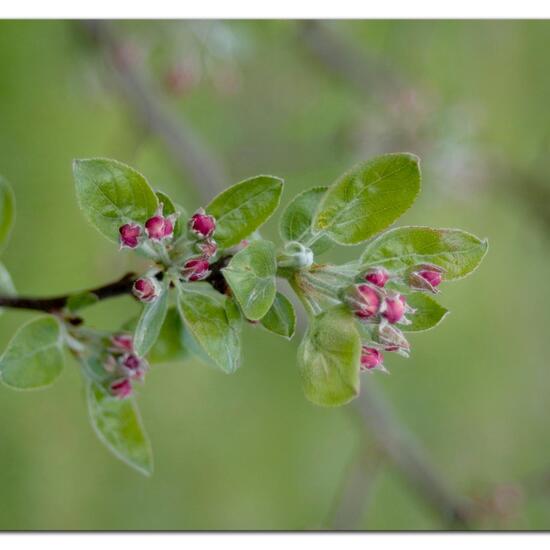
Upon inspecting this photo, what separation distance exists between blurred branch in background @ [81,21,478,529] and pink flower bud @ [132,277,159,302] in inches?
53.7

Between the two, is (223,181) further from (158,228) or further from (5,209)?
(158,228)

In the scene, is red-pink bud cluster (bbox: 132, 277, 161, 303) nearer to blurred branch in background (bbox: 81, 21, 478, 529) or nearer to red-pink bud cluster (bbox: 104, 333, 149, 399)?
red-pink bud cluster (bbox: 104, 333, 149, 399)

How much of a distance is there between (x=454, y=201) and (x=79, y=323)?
2.74 m

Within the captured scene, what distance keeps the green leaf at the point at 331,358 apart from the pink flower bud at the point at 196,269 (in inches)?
4.7

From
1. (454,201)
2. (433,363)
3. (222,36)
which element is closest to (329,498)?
(433,363)

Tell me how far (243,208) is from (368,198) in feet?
0.43

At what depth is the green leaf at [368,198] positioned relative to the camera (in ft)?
2.45

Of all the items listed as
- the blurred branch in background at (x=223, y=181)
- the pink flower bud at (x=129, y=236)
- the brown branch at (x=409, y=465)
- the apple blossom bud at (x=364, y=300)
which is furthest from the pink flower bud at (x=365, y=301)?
the brown branch at (x=409, y=465)

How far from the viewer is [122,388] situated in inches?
35.0

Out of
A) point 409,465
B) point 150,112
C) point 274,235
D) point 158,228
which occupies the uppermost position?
point 158,228

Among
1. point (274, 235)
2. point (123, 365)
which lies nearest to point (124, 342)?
point (123, 365)

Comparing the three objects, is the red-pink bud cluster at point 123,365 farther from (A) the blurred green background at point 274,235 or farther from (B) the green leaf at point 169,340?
(A) the blurred green background at point 274,235

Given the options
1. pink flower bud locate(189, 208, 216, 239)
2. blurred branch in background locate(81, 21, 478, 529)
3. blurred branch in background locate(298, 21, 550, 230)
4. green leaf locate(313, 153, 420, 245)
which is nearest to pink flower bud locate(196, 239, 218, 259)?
pink flower bud locate(189, 208, 216, 239)

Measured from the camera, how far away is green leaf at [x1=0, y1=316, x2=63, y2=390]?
85 centimetres
